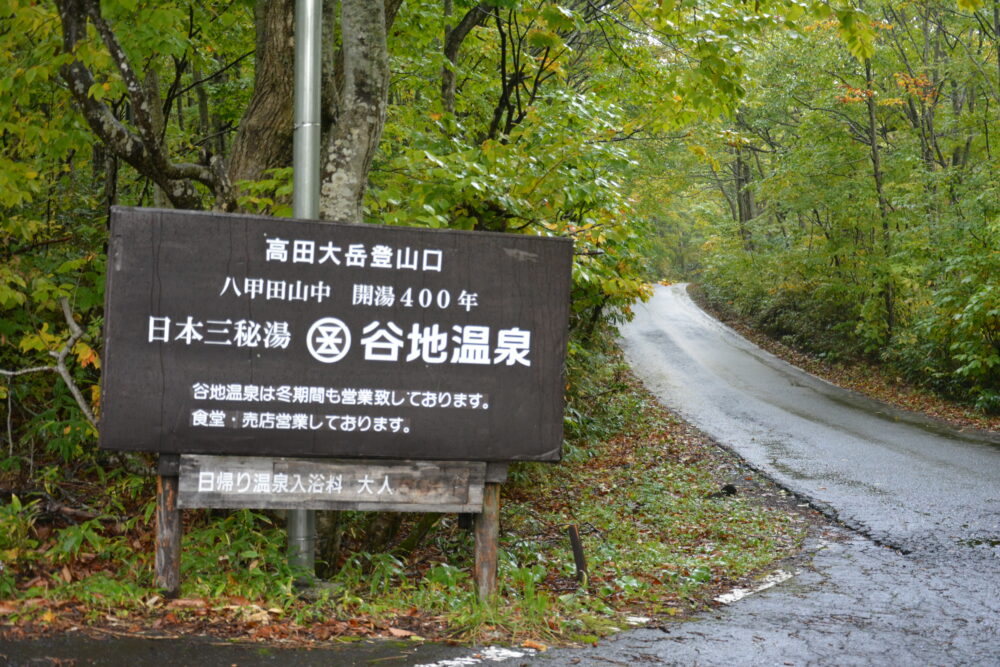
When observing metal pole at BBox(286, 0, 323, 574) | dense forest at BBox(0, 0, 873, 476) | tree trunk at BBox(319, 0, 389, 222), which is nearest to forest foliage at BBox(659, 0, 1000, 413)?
dense forest at BBox(0, 0, 873, 476)

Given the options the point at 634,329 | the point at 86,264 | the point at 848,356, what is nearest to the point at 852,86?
the point at 848,356

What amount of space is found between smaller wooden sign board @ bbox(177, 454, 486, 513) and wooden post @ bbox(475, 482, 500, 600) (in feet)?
0.46

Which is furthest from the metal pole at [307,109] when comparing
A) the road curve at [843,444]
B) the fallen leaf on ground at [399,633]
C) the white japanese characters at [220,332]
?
the road curve at [843,444]

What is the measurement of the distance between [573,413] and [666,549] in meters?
5.44

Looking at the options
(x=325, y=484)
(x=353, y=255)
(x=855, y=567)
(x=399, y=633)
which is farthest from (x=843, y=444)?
(x=353, y=255)

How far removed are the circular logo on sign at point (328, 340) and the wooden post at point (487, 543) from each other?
1225 mm

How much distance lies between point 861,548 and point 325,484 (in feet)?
18.8

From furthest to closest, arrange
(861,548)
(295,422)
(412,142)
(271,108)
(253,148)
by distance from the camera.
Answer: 1. (412,142)
2. (861,548)
3. (253,148)
4. (271,108)
5. (295,422)

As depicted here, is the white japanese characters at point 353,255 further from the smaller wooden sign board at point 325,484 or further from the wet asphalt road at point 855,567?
the wet asphalt road at point 855,567

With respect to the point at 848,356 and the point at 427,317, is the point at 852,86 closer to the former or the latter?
the point at 848,356

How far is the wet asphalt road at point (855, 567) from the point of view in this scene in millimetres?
4922

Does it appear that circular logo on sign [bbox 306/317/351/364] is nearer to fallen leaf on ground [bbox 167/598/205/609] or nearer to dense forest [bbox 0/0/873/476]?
dense forest [bbox 0/0/873/476]

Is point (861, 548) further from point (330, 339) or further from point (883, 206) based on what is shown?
point (883, 206)

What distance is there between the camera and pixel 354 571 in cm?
604
